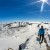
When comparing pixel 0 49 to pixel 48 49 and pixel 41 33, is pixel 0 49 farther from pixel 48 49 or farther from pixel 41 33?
pixel 48 49

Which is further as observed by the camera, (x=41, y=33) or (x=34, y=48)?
(x=41, y=33)

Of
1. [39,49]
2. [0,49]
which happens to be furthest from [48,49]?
[0,49]

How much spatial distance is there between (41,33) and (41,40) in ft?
2.84

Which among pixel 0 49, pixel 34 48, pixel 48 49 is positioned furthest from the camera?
pixel 0 49

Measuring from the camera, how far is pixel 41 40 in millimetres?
14359

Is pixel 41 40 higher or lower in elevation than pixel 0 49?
higher

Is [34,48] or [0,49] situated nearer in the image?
[34,48]

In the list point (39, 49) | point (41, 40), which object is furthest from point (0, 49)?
point (39, 49)

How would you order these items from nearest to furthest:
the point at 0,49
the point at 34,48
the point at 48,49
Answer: the point at 48,49
the point at 34,48
the point at 0,49

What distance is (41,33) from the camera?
13727 mm

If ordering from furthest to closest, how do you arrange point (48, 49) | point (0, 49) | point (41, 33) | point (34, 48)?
point (0, 49) → point (41, 33) → point (34, 48) → point (48, 49)

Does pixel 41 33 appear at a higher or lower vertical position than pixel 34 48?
higher

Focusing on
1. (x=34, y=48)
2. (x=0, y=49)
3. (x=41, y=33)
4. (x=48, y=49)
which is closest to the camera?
(x=48, y=49)

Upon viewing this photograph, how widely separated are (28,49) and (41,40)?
86.4 inches
